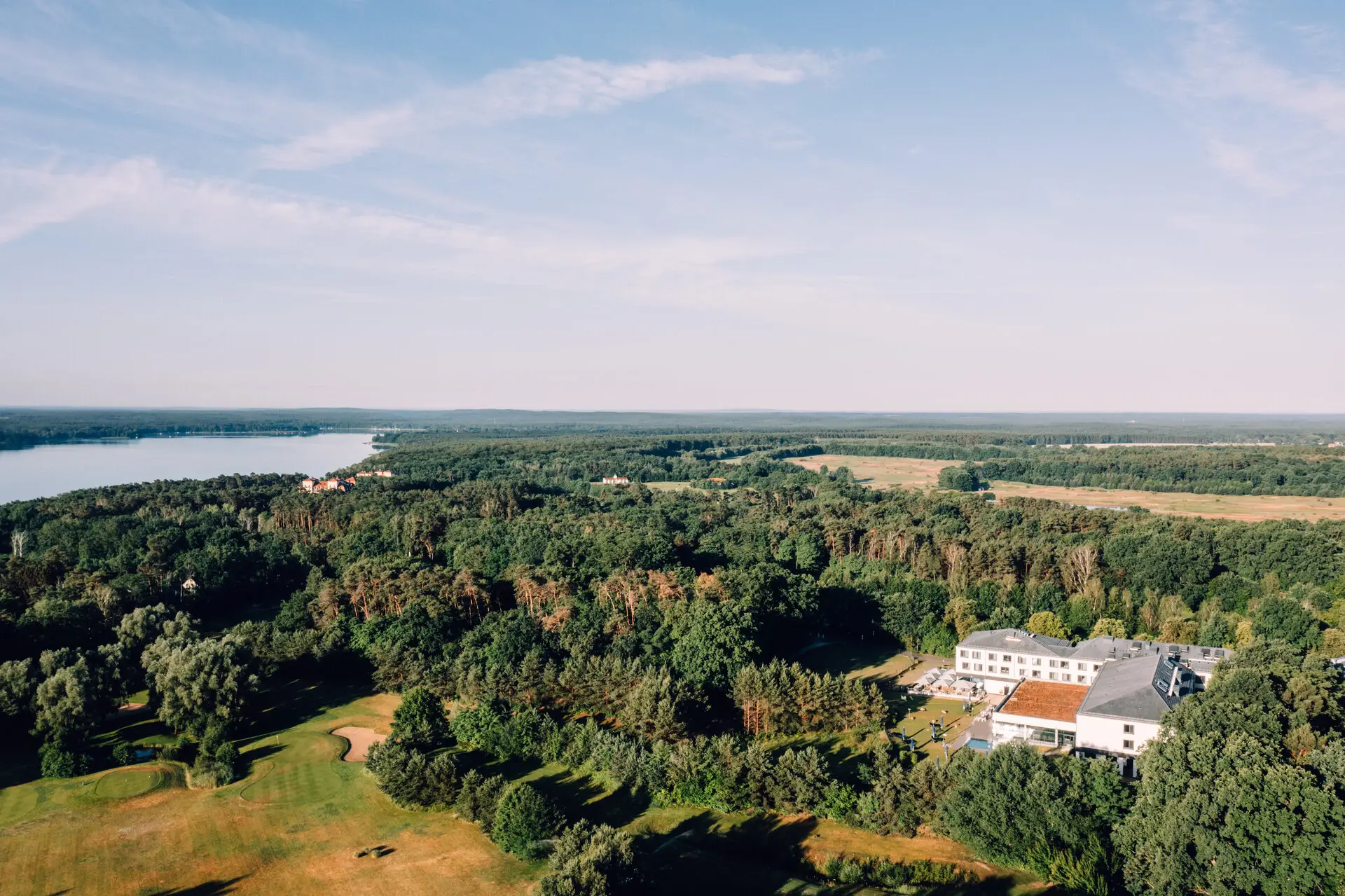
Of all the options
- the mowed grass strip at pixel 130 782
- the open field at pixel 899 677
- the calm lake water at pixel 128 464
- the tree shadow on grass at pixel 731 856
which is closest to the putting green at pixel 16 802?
the mowed grass strip at pixel 130 782

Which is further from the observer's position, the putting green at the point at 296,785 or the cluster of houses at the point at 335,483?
the cluster of houses at the point at 335,483

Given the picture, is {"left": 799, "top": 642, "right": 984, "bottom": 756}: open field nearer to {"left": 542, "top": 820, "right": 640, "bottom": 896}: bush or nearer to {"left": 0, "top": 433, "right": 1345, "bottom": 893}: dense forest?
{"left": 0, "top": 433, "right": 1345, "bottom": 893}: dense forest

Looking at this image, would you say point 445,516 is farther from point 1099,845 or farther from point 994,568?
point 1099,845

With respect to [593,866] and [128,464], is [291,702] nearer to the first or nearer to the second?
[593,866]

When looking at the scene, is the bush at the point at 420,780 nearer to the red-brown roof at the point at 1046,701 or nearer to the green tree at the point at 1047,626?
the red-brown roof at the point at 1046,701

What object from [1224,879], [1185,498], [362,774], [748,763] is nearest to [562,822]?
[748,763]

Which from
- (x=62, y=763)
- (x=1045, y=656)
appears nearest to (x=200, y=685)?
(x=62, y=763)

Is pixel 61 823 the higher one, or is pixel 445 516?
pixel 445 516

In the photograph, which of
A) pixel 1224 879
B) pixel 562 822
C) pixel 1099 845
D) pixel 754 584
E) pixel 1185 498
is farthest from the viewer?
pixel 1185 498
